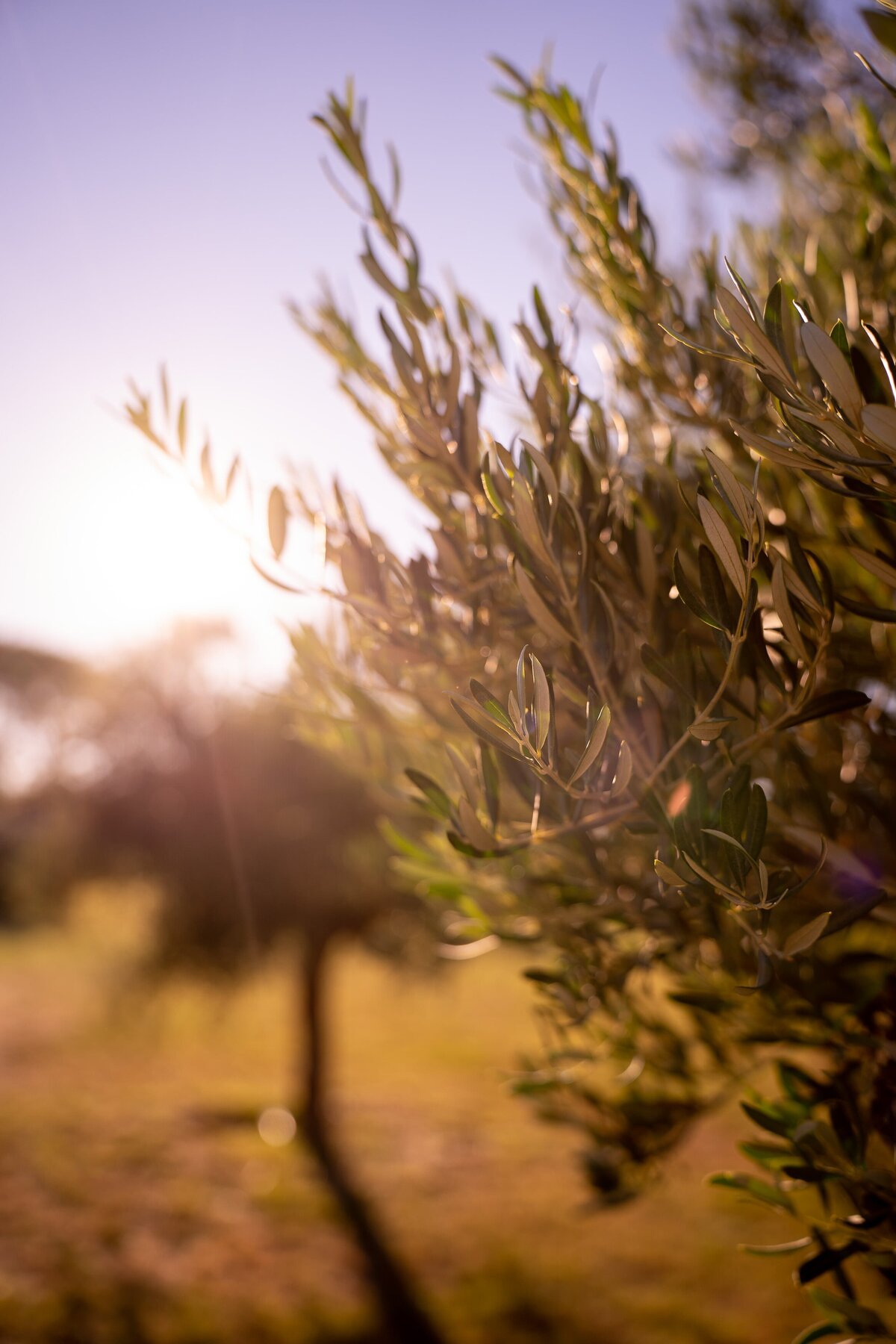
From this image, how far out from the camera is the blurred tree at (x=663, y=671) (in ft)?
5.57

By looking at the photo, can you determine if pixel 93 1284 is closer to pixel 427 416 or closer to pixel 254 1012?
pixel 427 416

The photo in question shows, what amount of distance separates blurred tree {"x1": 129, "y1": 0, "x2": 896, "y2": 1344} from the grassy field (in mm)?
1347

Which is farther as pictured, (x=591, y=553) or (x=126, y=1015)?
(x=126, y=1015)

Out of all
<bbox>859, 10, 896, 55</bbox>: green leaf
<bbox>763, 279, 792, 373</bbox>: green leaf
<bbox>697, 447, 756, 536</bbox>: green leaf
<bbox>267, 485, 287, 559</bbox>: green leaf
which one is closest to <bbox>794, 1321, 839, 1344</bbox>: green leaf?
<bbox>697, 447, 756, 536</bbox>: green leaf

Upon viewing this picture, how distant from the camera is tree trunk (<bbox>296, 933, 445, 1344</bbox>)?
10.2m

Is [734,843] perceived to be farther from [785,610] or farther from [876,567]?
[876,567]

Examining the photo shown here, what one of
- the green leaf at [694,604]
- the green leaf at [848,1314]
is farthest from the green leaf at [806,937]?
the green leaf at [848,1314]

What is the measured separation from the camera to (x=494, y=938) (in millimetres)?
2965

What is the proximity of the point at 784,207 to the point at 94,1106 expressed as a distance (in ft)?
61.9

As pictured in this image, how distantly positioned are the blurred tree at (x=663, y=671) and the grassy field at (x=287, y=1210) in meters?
1.35

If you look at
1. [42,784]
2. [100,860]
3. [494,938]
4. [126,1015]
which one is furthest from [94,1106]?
[494,938]

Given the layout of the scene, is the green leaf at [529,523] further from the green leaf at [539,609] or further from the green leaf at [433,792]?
the green leaf at [433,792]

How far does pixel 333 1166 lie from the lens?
14.8m

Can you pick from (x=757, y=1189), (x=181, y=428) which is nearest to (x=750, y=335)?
(x=181, y=428)
